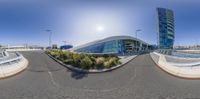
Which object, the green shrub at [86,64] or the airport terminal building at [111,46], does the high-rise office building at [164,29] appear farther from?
the green shrub at [86,64]

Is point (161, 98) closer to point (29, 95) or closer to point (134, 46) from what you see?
point (29, 95)

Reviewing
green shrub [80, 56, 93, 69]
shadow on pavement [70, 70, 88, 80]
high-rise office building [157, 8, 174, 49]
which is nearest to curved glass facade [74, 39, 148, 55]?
high-rise office building [157, 8, 174, 49]

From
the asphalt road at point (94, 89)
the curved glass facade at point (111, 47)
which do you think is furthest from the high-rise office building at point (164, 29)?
the asphalt road at point (94, 89)

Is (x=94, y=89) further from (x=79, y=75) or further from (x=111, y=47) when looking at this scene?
(x=111, y=47)

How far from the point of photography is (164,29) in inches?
3063

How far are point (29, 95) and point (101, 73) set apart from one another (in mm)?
Answer: 5343

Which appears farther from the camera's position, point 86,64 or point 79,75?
point 86,64

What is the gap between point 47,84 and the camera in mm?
8781

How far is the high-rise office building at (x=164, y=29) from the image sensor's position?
77125 mm

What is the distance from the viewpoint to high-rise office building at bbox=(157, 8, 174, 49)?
77.1 m

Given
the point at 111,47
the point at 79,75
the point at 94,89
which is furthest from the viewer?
the point at 111,47

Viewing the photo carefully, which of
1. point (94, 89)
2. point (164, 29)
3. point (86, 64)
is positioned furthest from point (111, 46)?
point (94, 89)

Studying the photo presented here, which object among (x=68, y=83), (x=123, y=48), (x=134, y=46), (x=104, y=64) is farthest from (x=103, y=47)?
(x=68, y=83)

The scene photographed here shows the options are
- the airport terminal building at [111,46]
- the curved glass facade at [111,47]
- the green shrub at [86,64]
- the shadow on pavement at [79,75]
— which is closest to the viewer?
the shadow on pavement at [79,75]
